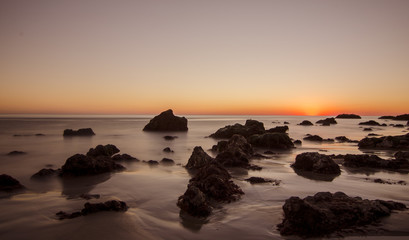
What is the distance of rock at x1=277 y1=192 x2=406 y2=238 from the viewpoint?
16.5 ft

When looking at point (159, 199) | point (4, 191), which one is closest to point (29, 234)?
point (159, 199)

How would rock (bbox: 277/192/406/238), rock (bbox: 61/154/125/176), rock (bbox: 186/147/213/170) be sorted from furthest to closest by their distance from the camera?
rock (bbox: 186/147/213/170)
rock (bbox: 61/154/125/176)
rock (bbox: 277/192/406/238)

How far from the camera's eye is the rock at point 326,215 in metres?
5.04

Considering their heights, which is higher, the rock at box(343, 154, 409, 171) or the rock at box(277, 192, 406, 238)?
the rock at box(277, 192, 406, 238)

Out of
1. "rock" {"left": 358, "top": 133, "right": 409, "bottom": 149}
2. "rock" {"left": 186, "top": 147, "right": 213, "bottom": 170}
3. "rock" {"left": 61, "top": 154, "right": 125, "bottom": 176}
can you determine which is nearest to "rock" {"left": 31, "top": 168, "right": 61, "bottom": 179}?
"rock" {"left": 61, "top": 154, "right": 125, "bottom": 176}

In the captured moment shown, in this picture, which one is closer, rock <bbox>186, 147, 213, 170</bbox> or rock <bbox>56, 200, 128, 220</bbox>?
rock <bbox>56, 200, 128, 220</bbox>

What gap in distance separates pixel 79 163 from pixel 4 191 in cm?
282

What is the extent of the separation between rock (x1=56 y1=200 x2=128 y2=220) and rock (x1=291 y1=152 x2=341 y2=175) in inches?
336

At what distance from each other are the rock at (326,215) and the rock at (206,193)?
1.86m

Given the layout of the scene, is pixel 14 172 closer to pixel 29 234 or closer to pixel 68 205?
pixel 68 205

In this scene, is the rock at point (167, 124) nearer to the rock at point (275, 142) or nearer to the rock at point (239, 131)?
the rock at point (239, 131)

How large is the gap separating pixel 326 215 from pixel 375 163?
9.11 meters

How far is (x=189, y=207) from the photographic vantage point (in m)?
6.16

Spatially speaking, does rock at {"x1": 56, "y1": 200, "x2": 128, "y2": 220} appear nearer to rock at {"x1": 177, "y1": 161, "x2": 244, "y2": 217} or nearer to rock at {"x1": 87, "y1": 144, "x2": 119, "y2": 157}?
rock at {"x1": 177, "y1": 161, "x2": 244, "y2": 217}
